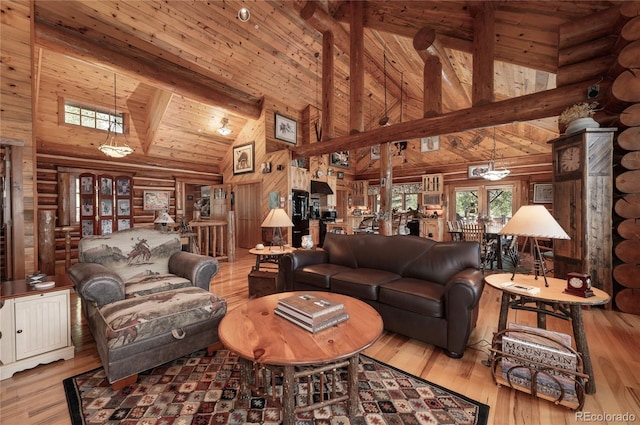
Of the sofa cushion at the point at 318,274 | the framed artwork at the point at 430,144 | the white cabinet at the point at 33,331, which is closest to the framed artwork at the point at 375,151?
the framed artwork at the point at 430,144

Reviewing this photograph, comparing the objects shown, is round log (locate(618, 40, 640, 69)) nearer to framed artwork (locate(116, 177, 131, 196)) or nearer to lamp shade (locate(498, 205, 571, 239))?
lamp shade (locate(498, 205, 571, 239))

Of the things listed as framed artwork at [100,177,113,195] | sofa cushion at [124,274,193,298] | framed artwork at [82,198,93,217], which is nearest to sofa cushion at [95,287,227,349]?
sofa cushion at [124,274,193,298]

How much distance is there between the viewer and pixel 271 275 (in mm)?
3490

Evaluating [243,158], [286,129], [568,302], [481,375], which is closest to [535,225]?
[568,302]

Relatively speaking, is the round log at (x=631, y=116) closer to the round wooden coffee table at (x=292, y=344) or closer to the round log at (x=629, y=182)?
the round log at (x=629, y=182)

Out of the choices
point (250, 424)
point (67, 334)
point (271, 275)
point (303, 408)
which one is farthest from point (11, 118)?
point (303, 408)

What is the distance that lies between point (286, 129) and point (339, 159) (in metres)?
2.93

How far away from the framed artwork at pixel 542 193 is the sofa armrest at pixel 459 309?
7.38m

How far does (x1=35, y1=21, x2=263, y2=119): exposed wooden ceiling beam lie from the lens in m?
4.20

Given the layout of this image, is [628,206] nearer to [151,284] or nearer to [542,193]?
[151,284]

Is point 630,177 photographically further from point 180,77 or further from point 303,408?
point 180,77

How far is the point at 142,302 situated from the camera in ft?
6.69

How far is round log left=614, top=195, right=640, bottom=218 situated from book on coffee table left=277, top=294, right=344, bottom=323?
344 centimetres

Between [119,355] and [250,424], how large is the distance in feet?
3.26
